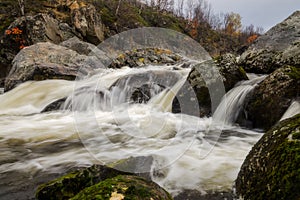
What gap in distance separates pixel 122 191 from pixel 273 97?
4311 mm

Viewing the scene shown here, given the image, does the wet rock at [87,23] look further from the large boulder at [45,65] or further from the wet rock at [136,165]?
the wet rock at [136,165]

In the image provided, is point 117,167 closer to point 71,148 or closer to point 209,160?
point 209,160

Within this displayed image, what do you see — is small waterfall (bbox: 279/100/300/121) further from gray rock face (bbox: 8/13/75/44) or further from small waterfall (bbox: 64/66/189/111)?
gray rock face (bbox: 8/13/75/44)

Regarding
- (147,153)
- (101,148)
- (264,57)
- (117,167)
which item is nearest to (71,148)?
(101,148)

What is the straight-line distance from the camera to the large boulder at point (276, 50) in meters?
7.13

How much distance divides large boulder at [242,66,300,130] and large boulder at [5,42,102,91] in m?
7.79

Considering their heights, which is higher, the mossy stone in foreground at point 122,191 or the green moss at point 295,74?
the green moss at point 295,74

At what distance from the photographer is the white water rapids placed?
3.52 m

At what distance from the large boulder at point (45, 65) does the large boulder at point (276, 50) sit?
705cm

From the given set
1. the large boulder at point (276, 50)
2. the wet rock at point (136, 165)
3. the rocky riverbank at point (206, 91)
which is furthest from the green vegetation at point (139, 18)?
the wet rock at point (136, 165)

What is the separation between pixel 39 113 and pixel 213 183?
6131 mm

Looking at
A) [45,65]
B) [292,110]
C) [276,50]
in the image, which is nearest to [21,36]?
[45,65]

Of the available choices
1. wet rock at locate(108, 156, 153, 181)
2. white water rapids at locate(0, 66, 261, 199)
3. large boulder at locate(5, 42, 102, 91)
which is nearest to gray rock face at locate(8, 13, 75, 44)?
large boulder at locate(5, 42, 102, 91)

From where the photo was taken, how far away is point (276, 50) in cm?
798
